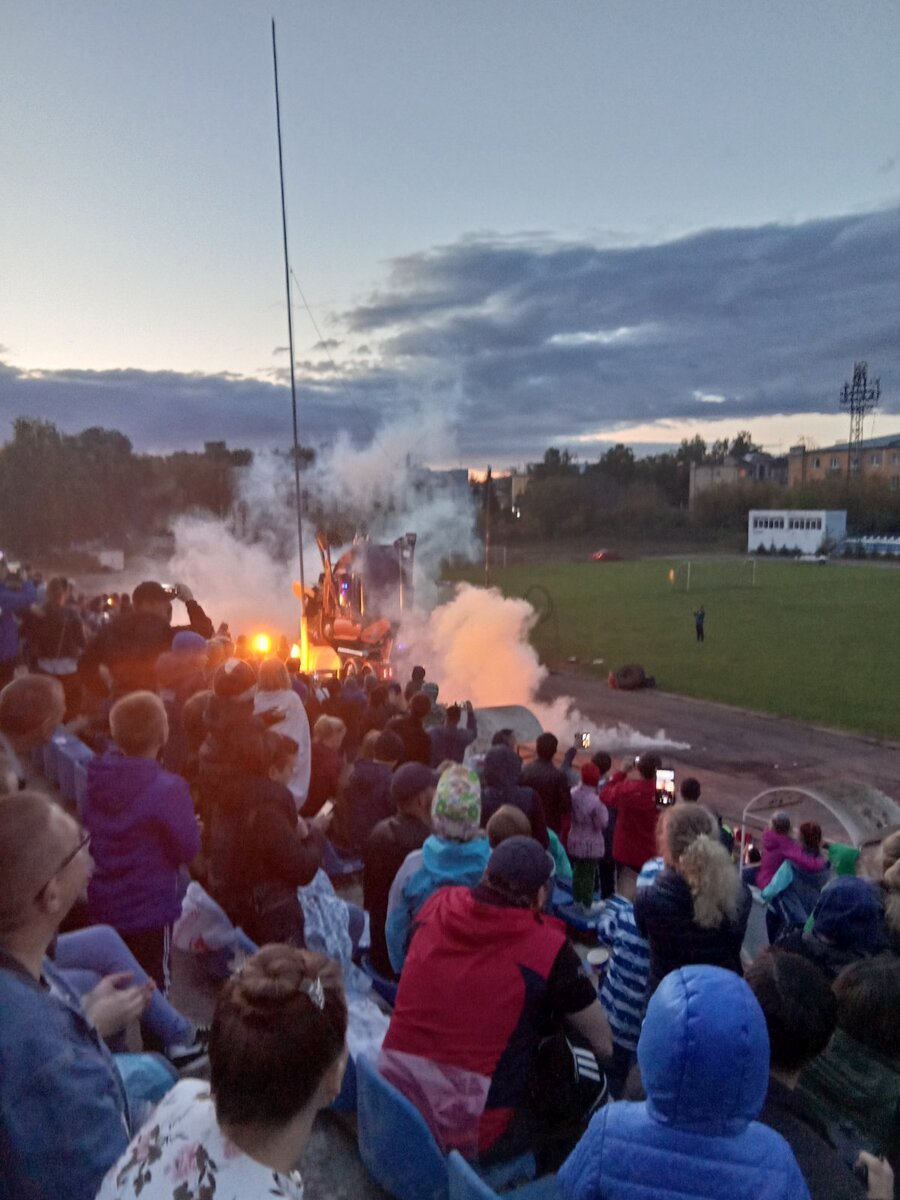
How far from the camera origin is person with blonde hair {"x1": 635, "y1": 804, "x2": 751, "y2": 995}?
3.14 meters

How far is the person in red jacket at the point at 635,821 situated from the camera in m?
6.57

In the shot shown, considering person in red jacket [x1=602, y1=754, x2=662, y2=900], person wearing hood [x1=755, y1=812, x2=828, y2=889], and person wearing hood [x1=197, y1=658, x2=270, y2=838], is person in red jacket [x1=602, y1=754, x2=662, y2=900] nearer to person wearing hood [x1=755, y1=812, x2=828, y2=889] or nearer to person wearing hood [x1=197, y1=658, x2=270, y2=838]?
person wearing hood [x1=755, y1=812, x2=828, y2=889]

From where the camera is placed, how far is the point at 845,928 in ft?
10.2

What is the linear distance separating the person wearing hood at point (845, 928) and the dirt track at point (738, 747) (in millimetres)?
11648

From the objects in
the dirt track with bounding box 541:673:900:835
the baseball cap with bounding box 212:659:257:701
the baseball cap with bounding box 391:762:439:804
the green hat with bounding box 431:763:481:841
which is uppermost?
the baseball cap with bounding box 212:659:257:701

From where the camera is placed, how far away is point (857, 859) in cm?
555

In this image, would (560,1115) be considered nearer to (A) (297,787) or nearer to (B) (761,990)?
(B) (761,990)

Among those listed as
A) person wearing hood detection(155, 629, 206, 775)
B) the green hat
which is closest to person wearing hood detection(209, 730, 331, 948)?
the green hat

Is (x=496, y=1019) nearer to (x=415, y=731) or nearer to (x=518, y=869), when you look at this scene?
(x=518, y=869)

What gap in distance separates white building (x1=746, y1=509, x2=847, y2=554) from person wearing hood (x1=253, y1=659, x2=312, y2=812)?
84447 millimetres

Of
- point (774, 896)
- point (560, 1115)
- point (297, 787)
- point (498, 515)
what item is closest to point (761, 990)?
point (560, 1115)

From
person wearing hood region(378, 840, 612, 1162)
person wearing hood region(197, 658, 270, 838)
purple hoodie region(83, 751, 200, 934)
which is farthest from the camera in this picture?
person wearing hood region(197, 658, 270, 838)

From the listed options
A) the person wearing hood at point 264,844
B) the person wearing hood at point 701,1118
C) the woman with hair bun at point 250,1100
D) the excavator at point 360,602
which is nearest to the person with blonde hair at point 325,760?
the person wearing hood at point 264,844

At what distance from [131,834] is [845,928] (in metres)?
2.76
